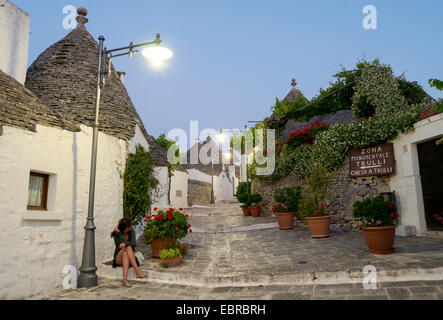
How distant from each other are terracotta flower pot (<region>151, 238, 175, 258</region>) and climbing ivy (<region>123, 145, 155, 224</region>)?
137 centimetres

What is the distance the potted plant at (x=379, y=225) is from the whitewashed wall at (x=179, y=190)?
17.3 meters

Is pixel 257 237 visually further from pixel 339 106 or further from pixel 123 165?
pixel 339 106

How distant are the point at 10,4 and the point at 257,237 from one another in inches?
379

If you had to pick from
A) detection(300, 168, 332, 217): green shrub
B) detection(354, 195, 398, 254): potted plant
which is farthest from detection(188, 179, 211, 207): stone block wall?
detection(354, 195, 398, 254): potted plant

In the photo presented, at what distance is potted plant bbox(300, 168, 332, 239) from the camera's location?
8.70m

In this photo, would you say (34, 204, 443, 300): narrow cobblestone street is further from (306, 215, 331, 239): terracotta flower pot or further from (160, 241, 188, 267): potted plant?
(306, 215, 331, 239): terracotta flower pot

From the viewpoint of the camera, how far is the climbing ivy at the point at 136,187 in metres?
7.78

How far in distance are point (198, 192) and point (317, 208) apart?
20.3m

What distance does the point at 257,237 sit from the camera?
9.85m

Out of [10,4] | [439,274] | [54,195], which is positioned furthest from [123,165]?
[439,274]

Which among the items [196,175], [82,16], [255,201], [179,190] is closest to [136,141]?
[82,16]

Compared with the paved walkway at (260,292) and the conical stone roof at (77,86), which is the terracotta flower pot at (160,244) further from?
the conical stone roof at (77,86)

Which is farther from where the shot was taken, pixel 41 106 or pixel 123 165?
→ pixel 123 165
